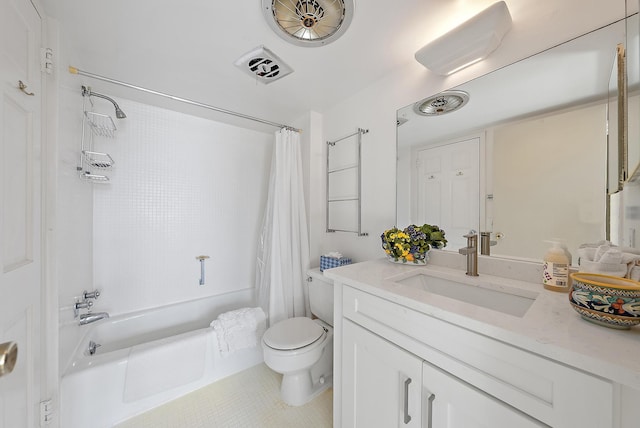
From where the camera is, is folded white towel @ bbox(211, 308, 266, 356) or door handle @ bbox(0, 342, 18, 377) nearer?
door handle @ bbox(0, 342, 18, 377)

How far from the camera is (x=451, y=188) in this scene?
1247mm

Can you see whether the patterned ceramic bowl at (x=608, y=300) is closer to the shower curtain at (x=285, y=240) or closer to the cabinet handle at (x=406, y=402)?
the cabinet handle at (x=406, y=402)

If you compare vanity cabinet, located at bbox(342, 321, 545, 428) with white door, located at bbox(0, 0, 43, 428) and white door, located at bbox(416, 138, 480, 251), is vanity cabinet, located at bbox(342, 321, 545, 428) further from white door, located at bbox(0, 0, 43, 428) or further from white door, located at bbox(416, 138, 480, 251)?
white door, located at bbox(0, 0, 43, 428)

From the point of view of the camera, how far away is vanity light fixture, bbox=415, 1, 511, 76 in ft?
3.06

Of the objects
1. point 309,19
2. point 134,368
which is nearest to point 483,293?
point 309,19

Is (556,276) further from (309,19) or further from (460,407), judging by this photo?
(309,19)

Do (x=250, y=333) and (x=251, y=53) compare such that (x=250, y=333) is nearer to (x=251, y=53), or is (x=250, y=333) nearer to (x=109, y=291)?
(x=109, y=291)

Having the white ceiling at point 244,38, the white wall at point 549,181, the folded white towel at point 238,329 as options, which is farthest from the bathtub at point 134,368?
the white wall at point 549,181

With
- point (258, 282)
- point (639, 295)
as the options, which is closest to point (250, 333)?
point (258, 282)

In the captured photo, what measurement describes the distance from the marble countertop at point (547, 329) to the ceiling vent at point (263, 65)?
1.39m

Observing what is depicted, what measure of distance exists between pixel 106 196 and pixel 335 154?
193cm

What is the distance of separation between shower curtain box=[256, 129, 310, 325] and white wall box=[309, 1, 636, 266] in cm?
16

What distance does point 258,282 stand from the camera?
6.88 feet

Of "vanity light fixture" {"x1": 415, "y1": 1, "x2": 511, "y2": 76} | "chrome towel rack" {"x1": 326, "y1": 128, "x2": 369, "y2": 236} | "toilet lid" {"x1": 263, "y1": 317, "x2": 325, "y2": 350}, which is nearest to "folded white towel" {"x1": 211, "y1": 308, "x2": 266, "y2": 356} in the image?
"toilet lid" {"x1": 263, "y1": 317, "x2": 325, "y2": 350}
